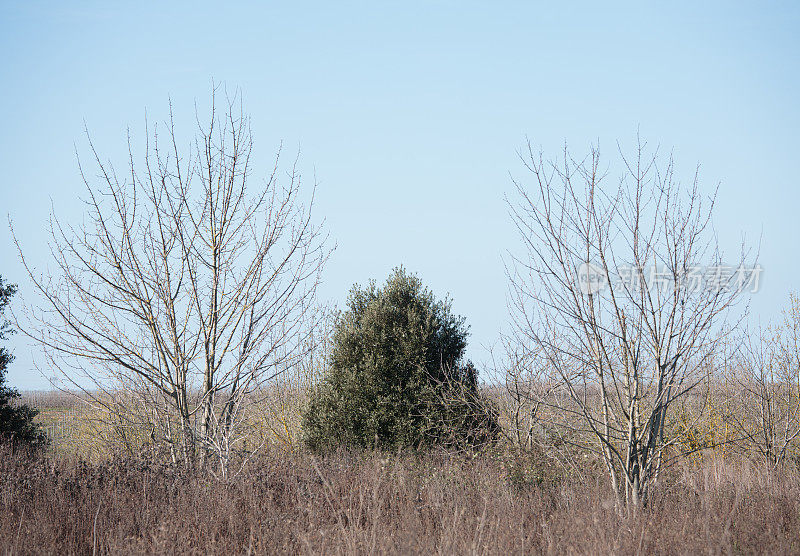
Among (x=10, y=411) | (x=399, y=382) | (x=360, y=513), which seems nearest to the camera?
(x=360, y=513)

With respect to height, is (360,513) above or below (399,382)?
below

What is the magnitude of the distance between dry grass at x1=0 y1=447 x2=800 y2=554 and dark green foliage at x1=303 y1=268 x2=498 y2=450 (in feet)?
5.51

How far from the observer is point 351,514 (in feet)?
17.2

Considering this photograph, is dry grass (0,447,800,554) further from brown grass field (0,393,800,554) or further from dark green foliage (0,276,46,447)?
dark green foliage (0,276,46,447)

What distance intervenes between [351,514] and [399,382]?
15.0 ft

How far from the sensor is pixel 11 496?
5.80 meters

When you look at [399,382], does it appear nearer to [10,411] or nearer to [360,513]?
[360,513]

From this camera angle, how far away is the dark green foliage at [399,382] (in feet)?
31.1

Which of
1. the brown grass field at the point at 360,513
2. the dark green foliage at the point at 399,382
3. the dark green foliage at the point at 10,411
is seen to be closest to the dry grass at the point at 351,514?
the brown grass field at the point at 360,513

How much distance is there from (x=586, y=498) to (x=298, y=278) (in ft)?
12.3

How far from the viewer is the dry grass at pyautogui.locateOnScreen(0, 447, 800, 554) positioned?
14.1ft

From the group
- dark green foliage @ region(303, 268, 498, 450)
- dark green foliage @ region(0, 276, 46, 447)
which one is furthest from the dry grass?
dark green foliage @ region(0, 276, 46, 447)

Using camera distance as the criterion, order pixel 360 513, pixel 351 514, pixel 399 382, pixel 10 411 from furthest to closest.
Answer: pixel 10 411, pixel 399 382, pixel 351 514, pixel 360 513

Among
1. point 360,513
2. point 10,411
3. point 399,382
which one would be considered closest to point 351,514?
point 360,513
